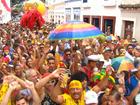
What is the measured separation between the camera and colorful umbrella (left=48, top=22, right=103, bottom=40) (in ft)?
24.5

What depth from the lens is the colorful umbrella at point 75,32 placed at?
747 cm

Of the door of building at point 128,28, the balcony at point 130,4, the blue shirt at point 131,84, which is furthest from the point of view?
the door of building at point 128,28

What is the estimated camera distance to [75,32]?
7.53m

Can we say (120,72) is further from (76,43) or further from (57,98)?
(76,43)

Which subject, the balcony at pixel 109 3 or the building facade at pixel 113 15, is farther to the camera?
the balcony at pixel 109 3

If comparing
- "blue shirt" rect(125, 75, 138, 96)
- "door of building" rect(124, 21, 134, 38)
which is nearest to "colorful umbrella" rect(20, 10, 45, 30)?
"door of building" rect(124, 21, 134, 38)

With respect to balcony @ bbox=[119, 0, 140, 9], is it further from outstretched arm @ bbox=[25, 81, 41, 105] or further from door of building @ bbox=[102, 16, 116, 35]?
outstretched arm @ bbox=[25, 81, 41, 105]

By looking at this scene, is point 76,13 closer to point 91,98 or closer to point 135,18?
point 135,18

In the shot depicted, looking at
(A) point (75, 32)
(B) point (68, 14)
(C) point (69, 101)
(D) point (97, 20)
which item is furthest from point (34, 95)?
(B) point (68, 14)

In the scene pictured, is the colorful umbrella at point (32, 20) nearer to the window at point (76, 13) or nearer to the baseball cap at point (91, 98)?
the baseball cap at point (91, 98)

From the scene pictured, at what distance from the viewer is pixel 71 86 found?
→ 5543 mm

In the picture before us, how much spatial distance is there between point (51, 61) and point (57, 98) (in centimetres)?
196

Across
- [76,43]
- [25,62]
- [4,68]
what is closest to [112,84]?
[4,68]

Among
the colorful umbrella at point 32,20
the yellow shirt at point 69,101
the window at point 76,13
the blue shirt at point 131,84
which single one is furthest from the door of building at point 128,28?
the yellow shirt at point 69,101
